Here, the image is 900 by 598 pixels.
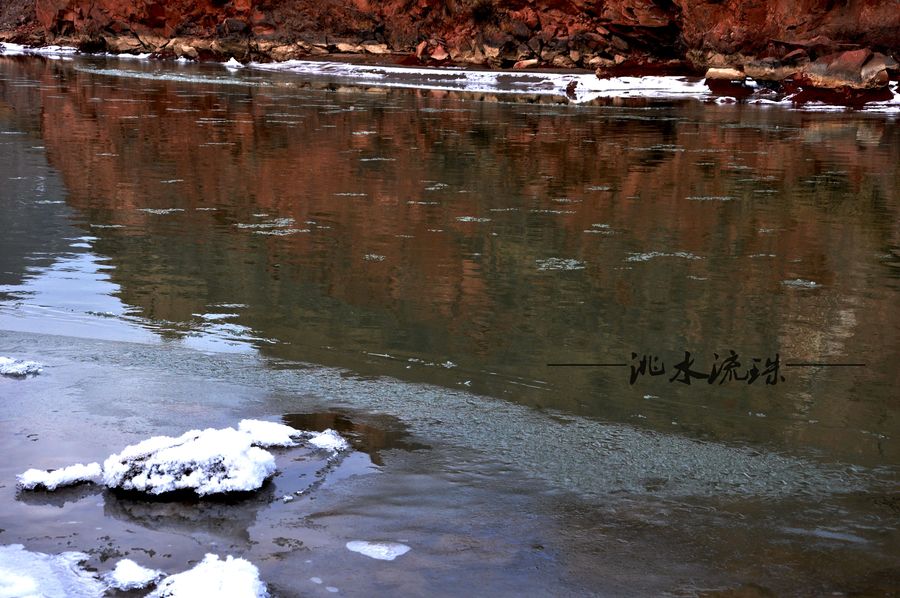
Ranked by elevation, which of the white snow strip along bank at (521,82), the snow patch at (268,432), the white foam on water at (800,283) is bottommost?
the white foam on water at (800,283)

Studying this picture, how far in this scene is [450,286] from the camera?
23.3ft

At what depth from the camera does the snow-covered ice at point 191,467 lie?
375cm

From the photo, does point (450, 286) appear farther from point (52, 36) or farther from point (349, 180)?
point (52, 36)

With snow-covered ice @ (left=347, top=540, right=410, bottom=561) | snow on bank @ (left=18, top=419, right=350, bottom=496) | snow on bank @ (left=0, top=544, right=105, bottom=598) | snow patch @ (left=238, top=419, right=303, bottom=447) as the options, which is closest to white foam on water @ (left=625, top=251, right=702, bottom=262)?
snow patch @ (left=238, top=419, right=303, bottom=447)

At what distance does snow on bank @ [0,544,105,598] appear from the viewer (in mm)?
3092

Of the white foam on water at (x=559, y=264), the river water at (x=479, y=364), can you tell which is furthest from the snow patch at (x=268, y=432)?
the white foam on water at (x=559, y=264)

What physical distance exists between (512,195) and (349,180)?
6.62ft

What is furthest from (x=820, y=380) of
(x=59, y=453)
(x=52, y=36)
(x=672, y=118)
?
(x=52, y=36)

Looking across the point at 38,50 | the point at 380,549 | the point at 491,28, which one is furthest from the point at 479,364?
the point at 38,50

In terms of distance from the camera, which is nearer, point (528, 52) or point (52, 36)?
point (528, 52)

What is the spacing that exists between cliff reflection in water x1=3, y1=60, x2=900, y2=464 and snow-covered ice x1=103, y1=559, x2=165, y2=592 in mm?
2231

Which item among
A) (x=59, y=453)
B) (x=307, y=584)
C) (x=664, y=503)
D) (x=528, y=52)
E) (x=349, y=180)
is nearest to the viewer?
(x=307, y=584)

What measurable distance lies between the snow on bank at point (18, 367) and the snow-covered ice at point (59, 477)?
1.39m

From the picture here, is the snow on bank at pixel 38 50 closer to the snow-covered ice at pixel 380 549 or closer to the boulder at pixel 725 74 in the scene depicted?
the boulder at pixel 725 74
